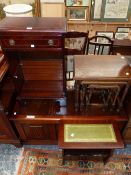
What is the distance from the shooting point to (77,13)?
263cm

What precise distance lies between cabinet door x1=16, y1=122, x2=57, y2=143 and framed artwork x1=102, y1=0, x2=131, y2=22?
2.19m

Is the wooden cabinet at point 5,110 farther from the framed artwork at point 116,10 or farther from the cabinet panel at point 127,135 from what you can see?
the framed artwork at point 116,10

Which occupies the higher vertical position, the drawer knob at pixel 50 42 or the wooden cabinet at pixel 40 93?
the drawer knob at pixel 50 42

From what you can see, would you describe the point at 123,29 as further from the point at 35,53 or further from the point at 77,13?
the point at 35,53

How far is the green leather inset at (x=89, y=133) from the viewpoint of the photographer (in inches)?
46.8

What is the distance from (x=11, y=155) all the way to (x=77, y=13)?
7.76ft

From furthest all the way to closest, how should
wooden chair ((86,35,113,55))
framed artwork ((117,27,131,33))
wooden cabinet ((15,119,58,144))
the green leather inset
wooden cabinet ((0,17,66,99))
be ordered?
framed artwork ((117,27,131,33)), wooden chair ((86,35,113,55)), wooden cabinet ((15,119,58,144)), the green leather inset, wooden cabinet ((0,17,66,99))

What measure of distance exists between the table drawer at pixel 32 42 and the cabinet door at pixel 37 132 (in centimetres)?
68

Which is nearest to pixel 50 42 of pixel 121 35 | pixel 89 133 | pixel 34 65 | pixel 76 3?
pixel 34 65

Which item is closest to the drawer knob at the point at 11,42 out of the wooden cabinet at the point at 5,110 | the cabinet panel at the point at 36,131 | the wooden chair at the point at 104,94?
the wooden cabinet at the point at 5,110

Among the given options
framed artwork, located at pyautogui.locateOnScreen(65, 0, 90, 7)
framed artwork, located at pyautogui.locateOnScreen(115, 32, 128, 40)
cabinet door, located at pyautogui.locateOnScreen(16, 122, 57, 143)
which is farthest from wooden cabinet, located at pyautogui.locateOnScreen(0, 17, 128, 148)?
framed artwork, located at pyautogui.locateOnScreen(115, 32, 128, 40)

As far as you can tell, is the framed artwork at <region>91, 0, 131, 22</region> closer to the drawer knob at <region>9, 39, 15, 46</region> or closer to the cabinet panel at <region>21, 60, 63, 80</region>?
the cabinet panel at <region>21, 60, 63, 80</region>

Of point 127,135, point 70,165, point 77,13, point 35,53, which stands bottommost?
point 70,165

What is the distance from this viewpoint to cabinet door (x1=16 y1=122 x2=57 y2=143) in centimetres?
139
